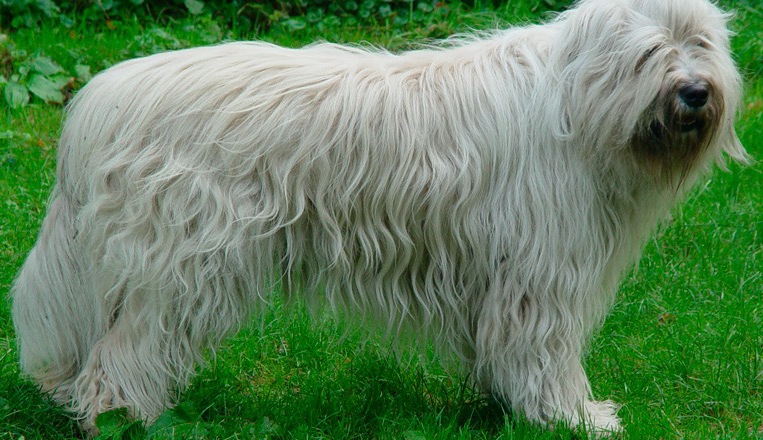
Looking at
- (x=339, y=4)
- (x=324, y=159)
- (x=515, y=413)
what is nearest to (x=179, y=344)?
(x=324, y=159)

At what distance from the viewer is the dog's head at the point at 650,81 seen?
3730 mm

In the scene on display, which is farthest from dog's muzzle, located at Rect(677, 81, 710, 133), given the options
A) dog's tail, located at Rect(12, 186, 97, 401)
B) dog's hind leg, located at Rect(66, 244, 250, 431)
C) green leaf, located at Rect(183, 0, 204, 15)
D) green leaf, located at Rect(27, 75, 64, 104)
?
green leaf, located at Rect(183, 0, 204, 15)

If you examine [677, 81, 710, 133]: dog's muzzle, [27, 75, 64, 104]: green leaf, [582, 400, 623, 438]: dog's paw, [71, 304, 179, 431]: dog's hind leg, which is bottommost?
[27, 75, 64, 104]: green leaf

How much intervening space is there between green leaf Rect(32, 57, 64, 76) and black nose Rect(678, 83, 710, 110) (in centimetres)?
530

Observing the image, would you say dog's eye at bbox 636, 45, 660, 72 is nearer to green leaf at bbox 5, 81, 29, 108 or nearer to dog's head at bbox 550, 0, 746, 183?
dog's head at bbox 550, 0, 746, 183

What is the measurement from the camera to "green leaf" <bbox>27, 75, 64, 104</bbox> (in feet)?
24.8

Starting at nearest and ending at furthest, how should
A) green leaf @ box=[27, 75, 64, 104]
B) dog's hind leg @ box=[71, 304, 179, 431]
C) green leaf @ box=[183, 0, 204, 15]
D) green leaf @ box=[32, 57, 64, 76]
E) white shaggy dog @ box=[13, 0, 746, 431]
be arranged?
white shaggy dog @ box=[13, 0, 746, 431], dog's hind leg @ box=[71, 304, 179, 431], green leaf @ box=[27, 75, 64, 104], green leaf @ box=[32, 57, 64, 76], green leaf @ box=[183, 0, 204, 15]

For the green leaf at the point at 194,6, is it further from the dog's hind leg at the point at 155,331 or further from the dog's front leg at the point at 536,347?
the dog's front leg at the point at 536,347

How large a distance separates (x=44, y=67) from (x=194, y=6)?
5.43ft

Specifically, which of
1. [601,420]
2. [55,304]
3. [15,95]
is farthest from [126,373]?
[15,95]

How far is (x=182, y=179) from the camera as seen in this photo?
4.02 m

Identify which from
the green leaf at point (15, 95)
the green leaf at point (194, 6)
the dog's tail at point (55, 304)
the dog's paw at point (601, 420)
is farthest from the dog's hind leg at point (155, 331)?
the green leaf at point (194, 6)

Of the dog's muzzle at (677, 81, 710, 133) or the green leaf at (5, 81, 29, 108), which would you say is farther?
the green leaf at (5, 81, 29, 108)

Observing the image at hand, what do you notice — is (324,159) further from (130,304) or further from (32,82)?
(32,82)
